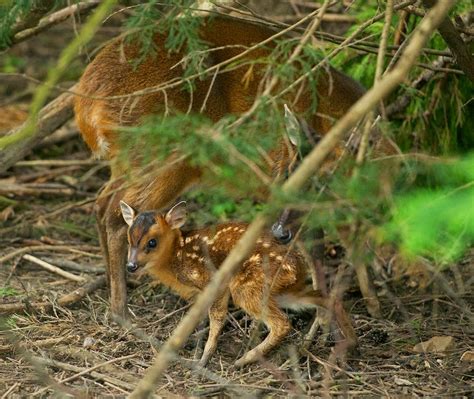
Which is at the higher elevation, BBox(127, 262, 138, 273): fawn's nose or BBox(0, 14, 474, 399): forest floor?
BBox(127, 262, 138, 273): fawn's nose

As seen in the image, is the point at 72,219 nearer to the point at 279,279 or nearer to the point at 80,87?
the point at 80,87

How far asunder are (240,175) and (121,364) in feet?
5.73

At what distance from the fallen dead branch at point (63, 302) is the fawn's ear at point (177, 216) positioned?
32.2 inches

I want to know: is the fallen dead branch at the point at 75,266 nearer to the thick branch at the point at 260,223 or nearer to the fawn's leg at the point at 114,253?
the fawn's leg at the point at 114,253

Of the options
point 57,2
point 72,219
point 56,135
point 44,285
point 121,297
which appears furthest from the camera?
point 56,135

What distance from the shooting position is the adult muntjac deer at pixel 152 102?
6035 mm

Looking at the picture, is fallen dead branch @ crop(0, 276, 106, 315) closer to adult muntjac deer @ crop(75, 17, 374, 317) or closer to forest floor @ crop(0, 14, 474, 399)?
forest floor @ crop(0, 14, 474, 399)

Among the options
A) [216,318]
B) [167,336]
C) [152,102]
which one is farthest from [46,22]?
[216,318]

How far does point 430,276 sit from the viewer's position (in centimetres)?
642

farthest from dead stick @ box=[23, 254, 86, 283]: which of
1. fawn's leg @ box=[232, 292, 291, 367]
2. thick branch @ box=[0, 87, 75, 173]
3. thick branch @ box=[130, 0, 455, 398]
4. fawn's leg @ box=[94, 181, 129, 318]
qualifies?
thick branch @ box=[130, 0, 455, 398]

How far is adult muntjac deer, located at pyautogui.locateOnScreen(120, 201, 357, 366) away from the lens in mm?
5328

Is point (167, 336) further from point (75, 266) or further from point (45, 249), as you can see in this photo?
point (45, 249)

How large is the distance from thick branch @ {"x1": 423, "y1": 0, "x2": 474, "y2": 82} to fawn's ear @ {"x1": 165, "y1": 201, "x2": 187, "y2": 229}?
69.5 inches

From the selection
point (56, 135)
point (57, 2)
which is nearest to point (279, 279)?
point (57, 2)
